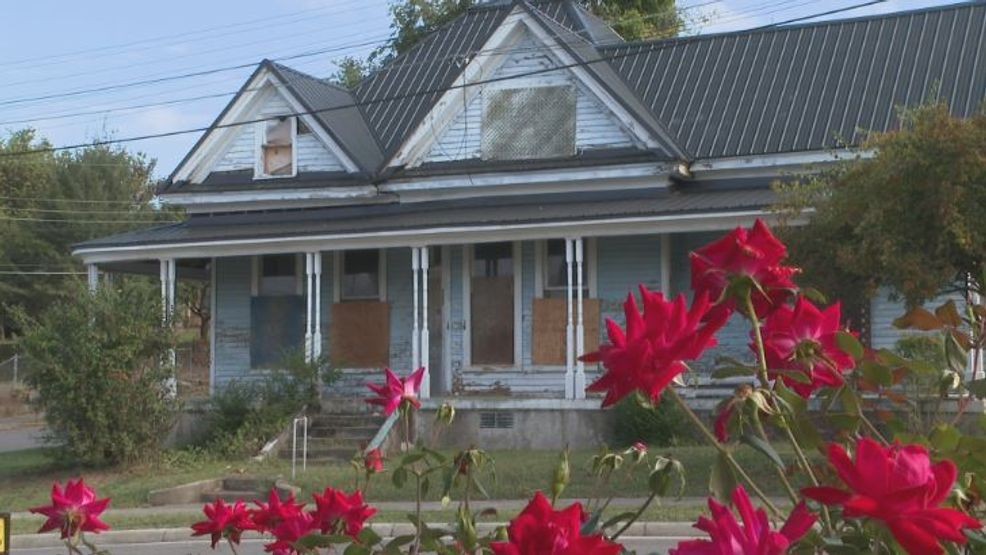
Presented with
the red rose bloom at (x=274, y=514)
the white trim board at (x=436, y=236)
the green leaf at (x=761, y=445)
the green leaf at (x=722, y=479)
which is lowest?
the red rose bloom at (x=274, y=514)

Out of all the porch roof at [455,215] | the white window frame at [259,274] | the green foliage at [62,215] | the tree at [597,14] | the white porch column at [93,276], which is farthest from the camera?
the green foliage at [62,215]

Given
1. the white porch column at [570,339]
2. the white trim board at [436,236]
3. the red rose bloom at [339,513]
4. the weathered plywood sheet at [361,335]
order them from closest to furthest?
the red rose bloom at [339,513] < the white trim board at [436,236] < the white porch column at [570,339] < the weathered plywood sheet at [361,335]

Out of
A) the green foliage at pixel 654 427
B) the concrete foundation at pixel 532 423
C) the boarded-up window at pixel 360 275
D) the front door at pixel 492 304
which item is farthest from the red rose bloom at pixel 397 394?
the boarded-up window at pixel 360 275

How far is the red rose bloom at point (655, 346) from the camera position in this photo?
214 cm

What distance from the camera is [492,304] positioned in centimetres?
2467

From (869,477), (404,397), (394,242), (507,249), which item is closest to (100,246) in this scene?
(394,242)

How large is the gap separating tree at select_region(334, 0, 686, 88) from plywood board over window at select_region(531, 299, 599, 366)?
18.4 metres

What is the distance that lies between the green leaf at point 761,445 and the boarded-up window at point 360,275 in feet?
77.4

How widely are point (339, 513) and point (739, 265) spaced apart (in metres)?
1.26

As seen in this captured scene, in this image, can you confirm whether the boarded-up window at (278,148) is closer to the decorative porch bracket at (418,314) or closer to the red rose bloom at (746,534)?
the decorative porch bracket at (418,314)

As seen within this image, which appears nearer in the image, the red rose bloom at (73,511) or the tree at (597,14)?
the red rose bloom at (73,511)

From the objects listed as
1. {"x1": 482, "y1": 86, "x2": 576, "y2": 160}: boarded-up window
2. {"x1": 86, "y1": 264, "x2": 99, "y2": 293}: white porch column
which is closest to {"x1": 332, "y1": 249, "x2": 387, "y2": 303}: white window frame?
{"x1": 482, "y1": 86, "x2": 576, "y2": 160}: boarded-up window

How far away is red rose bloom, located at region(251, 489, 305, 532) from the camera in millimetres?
3203

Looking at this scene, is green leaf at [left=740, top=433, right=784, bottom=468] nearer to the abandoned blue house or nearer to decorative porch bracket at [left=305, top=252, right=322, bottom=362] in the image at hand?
the abandoned blue house
